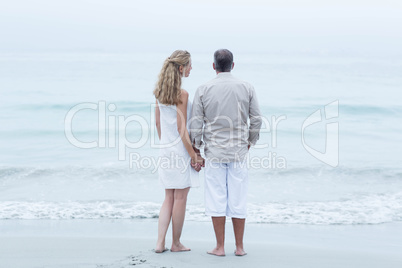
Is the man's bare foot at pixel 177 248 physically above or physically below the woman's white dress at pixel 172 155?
below

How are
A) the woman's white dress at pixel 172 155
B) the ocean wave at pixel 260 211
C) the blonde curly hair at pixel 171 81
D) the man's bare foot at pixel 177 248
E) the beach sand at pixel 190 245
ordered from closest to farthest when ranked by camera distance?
1. the blonde curly hair at pixel 171 81
2. the woman's white dress at pixel 172 155
3. the beach sand at pixel 190 245
4. the man's bare foot at pixel 177 248
5. the ocean wave at pixel 260 211

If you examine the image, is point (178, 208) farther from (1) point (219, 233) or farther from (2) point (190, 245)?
(2) point (190, 245)

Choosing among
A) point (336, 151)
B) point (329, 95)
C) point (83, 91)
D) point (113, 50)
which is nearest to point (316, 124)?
point (336, 151)

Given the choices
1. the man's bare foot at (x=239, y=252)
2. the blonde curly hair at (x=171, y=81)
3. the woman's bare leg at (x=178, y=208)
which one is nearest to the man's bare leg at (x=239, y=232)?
the man's bare foot at (x=239, y=252)

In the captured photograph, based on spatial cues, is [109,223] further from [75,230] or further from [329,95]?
[329,95]

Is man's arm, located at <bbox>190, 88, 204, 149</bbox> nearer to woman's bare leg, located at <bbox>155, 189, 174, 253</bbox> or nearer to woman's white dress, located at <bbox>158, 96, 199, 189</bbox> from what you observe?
woman's white dress, located at <bbox>158, 96, 199, 189</bbox>

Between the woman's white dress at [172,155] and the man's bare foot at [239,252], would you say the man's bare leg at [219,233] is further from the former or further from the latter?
the woman's white dress at [172,155]

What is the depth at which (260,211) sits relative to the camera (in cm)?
621

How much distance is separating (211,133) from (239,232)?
2.98 ft

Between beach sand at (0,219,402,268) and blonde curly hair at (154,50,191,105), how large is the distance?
1362 millimetres

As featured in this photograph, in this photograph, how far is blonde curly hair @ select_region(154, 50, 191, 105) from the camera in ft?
12.2

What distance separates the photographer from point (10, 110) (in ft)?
59.0

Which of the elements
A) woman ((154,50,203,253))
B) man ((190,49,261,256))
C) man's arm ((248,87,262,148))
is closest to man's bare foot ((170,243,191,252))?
woman ((154,50,203,253))

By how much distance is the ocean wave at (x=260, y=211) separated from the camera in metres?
5.83
